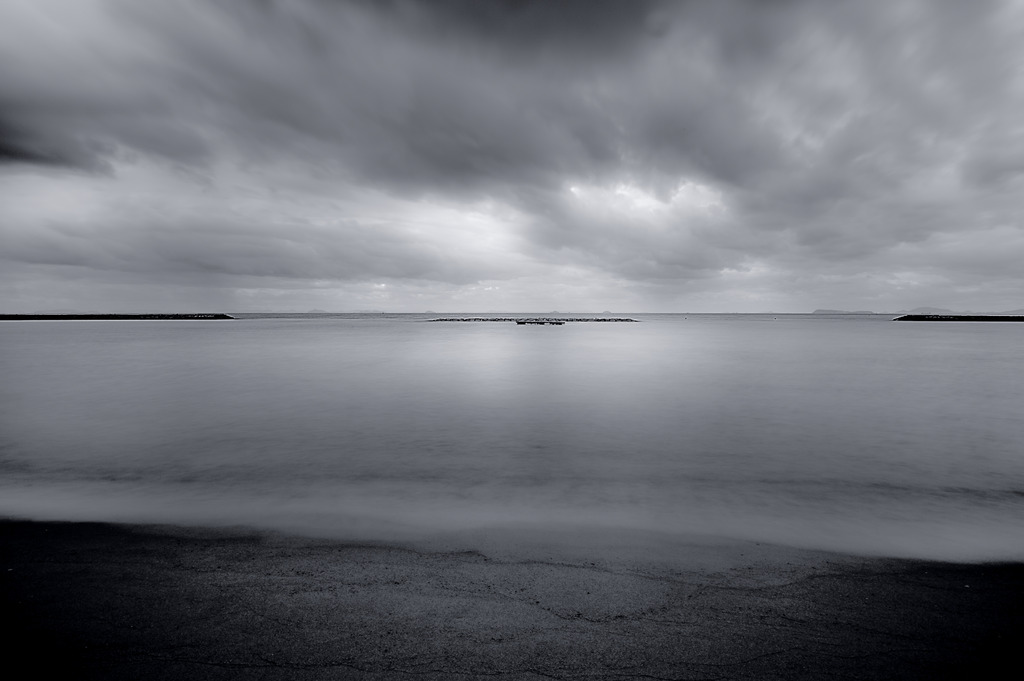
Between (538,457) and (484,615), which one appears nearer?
(484,615)

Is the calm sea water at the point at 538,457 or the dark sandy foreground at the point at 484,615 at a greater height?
the dark sandy foreground at the point at 484,615

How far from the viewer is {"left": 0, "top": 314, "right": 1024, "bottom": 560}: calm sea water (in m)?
8.65

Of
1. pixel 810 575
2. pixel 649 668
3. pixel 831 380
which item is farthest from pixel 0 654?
pixel 831 380

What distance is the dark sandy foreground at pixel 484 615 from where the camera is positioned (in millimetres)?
4156

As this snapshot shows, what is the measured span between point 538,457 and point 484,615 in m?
8.45

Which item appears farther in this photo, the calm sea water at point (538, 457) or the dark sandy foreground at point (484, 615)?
the calm sea water at point (538, 457)

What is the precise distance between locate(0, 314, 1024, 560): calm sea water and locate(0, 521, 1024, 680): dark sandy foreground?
1622 millimetres

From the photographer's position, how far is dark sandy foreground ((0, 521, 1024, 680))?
4156mm

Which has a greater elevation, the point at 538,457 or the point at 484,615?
the point at 484,615

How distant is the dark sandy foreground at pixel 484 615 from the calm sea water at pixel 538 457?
162cm

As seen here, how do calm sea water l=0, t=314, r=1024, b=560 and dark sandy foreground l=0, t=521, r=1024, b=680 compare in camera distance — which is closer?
dark sandy foreground l=0, t=521, r=1024, b=680

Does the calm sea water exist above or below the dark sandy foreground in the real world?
below

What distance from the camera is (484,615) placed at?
4910mm

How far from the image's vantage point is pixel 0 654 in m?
4.22
